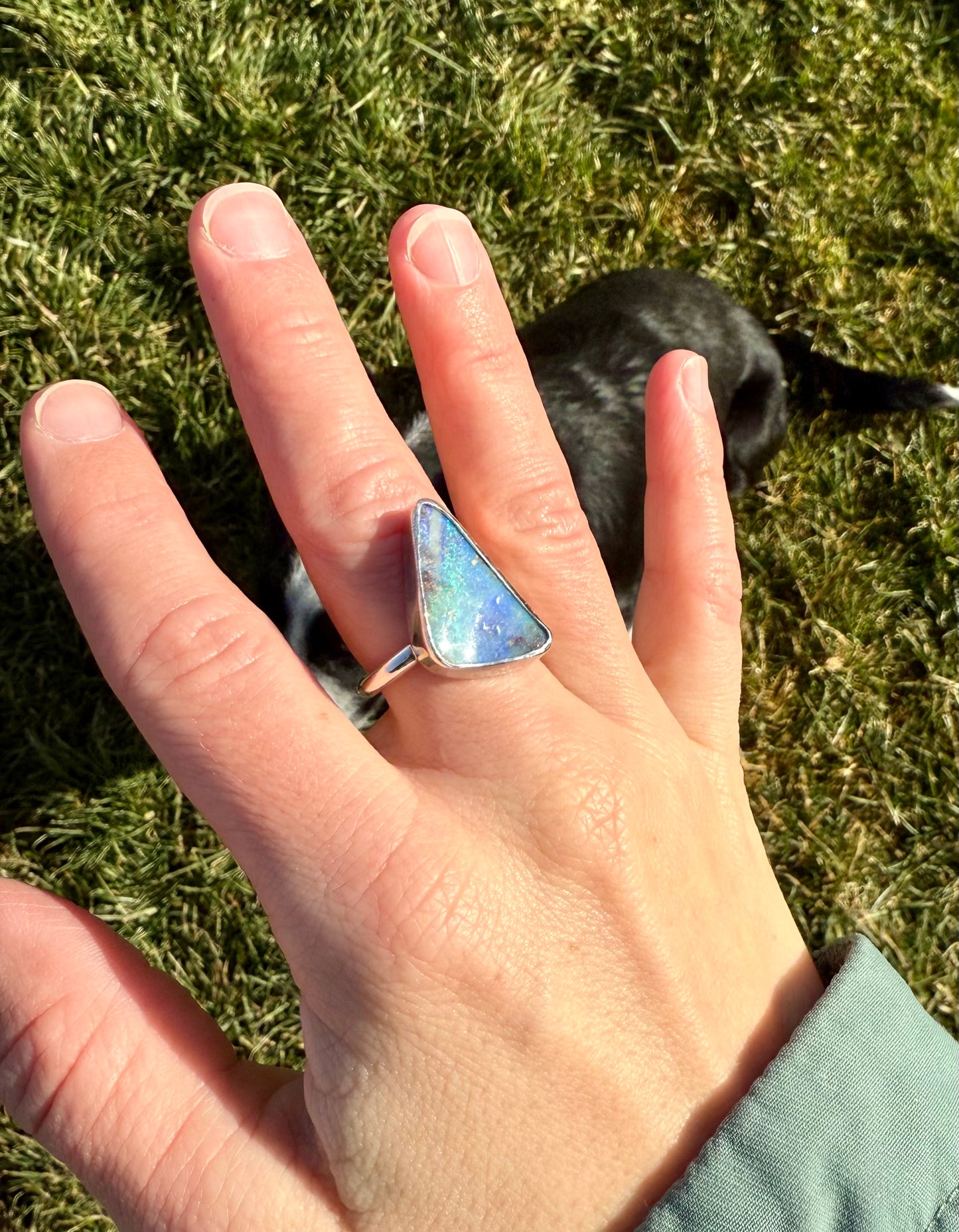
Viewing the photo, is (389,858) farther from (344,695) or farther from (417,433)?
(417,433)

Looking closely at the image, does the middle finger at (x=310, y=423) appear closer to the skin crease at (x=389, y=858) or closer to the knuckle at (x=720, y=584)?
the skin crease at (x=389, y=858)

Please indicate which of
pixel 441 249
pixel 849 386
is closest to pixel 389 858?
pixel 441 249

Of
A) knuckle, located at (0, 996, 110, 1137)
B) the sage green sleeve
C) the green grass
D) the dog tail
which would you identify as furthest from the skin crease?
the dog tail

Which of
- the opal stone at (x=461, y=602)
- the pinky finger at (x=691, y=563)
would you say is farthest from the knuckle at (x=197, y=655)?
the pinky finger at (x=691, y=563)

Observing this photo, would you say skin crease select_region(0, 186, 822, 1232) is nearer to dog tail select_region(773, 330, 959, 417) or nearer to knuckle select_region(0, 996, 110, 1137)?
knuckle select_region(0, 996, 110, 1137)

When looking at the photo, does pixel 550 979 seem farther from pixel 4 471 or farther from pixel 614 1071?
pixel 4 471

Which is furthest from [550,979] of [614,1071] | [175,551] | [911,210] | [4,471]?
[911,210]
